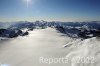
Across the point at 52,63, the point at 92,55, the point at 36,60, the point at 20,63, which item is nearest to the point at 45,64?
the point at 52,63

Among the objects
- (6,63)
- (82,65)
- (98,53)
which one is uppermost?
(98,53)

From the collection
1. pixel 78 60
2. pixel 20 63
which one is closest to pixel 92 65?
pixel 78 60

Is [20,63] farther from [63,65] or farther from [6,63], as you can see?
[63,65]

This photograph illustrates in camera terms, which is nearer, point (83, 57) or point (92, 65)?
point (92, 65)

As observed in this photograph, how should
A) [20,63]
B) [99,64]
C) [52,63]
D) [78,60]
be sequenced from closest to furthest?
[99,64] → [78,60] → [52,63] → [20,63]

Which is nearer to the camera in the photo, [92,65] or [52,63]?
[92,65]

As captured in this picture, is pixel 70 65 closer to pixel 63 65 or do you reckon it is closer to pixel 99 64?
pixel 63 65

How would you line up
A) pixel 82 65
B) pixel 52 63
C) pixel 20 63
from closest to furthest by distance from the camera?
pixel 82 65, pixel 52 63, pixel 20 63

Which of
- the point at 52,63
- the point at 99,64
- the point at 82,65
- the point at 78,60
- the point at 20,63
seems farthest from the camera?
the point at 20,63

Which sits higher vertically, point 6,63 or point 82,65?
point 82,65
